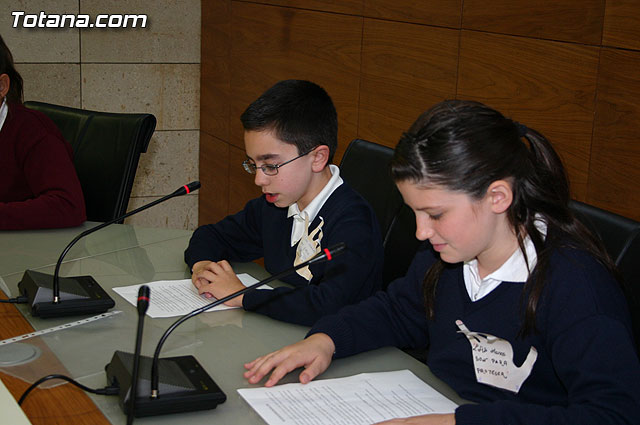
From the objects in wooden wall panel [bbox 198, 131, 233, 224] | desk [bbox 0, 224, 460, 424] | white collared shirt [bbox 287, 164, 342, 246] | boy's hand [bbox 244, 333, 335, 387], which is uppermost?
white collared shirt [bbox 287, 164, 342, 246]

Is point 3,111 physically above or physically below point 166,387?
above

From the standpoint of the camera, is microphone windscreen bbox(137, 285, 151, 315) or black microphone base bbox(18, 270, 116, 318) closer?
microphone windscreen bbox(137, 285, 151, 315)

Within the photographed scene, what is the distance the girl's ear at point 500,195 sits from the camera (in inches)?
52.4

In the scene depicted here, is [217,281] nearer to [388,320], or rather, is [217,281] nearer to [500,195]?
[388,320]

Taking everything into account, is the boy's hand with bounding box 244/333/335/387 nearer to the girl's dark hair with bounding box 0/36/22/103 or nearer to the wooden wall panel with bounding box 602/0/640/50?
the wooden wall panel with bounding box 602/0/640/50

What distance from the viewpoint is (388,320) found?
1626 millimetres

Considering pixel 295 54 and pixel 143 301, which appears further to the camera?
pixel 295 54

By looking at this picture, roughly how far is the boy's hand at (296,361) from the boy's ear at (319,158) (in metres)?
0.60

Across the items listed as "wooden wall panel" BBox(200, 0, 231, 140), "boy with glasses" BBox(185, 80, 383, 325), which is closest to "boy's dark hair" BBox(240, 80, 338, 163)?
"boy with glasses" BBox(185, 80, 383, 325)

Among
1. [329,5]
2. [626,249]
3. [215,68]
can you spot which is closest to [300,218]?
[626,249]

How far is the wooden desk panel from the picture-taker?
4.11 ft

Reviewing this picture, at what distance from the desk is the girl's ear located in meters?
0.34

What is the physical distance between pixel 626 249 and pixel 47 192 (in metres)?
1.68

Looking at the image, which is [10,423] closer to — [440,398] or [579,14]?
[440,398]
